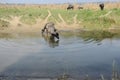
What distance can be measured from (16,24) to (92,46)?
11875 millimetres

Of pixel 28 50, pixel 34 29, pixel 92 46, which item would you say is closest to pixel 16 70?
pixel 28 50

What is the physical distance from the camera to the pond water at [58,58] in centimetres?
1136

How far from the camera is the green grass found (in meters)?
26.6

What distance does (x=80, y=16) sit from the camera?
28.5 m

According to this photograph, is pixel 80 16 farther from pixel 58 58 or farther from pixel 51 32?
pixel 58 58

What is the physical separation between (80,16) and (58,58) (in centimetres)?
1516

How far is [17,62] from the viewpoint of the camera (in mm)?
13000

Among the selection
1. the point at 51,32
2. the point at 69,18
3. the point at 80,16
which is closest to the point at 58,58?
the point at 51,32

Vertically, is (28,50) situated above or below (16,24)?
below

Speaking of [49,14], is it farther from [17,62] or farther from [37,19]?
[17,62]

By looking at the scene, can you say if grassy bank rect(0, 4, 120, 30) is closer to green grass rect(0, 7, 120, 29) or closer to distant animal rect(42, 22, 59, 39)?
green grass rect(0, 7, 120, 29)

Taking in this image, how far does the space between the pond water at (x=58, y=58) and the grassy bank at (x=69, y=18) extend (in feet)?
27.9

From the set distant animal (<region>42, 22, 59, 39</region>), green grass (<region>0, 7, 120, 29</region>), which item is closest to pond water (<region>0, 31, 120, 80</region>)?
distant animal (<region>42, 22, 59, 39</region>)

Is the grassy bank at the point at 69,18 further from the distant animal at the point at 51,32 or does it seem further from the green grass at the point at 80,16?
the distant animal at the point at 51,32
